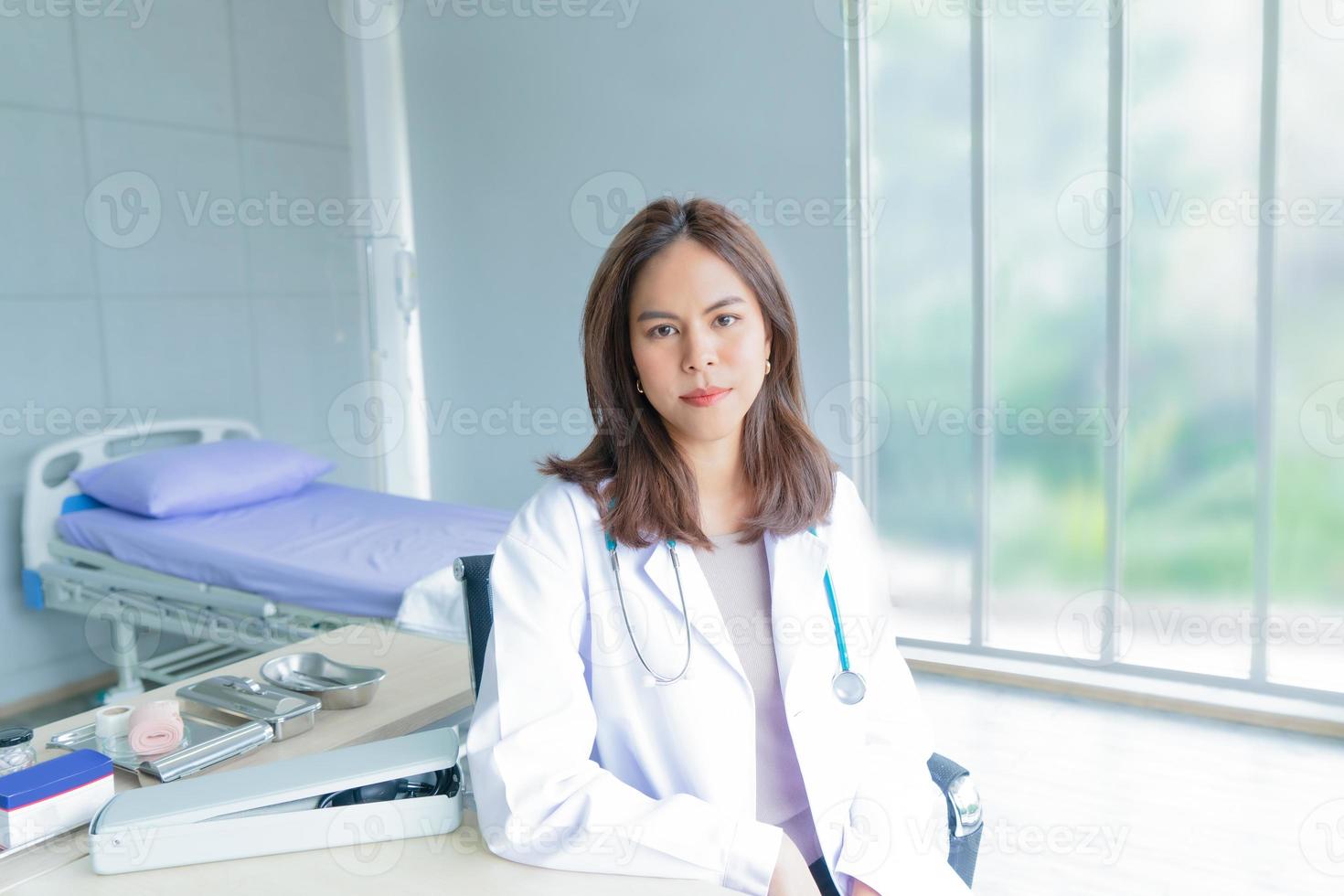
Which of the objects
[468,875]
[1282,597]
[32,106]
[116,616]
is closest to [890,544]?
[1282,597]

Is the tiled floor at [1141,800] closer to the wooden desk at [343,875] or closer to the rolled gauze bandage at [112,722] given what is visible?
the wooden desk at [343,875]

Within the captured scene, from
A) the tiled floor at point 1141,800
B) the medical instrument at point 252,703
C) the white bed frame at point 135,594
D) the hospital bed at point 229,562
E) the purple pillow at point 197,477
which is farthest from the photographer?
the purple pillow at point 197,477

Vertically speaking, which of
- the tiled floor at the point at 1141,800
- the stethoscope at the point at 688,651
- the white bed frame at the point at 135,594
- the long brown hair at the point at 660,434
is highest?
the long brown hair at the point at 660,434

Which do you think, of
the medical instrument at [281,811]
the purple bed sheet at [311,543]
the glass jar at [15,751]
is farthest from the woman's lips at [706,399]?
the purple bed sheet at [311,543]

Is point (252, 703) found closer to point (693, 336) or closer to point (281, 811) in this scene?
point (281, 811)

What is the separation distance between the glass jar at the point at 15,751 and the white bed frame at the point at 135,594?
4.48 ft

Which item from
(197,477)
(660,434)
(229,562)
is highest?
(660,434)

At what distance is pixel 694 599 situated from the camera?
140cm

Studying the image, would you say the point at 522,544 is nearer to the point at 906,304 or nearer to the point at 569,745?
the point at 569,745

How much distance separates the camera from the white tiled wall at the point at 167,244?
3.57 meters

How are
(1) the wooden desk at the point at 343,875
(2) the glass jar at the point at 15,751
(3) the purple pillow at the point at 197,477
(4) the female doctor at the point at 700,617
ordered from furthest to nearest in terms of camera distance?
(3) the purple pillow at the point at 197,477, (2) the glass jar at the point at 15,751, (4) the female doctor at the point at 700,617, (1) the wooden desk at the point at 343,875

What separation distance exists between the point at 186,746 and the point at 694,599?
746 mm

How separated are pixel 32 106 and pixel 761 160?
2.58m

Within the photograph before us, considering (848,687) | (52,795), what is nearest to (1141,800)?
(848,687)
